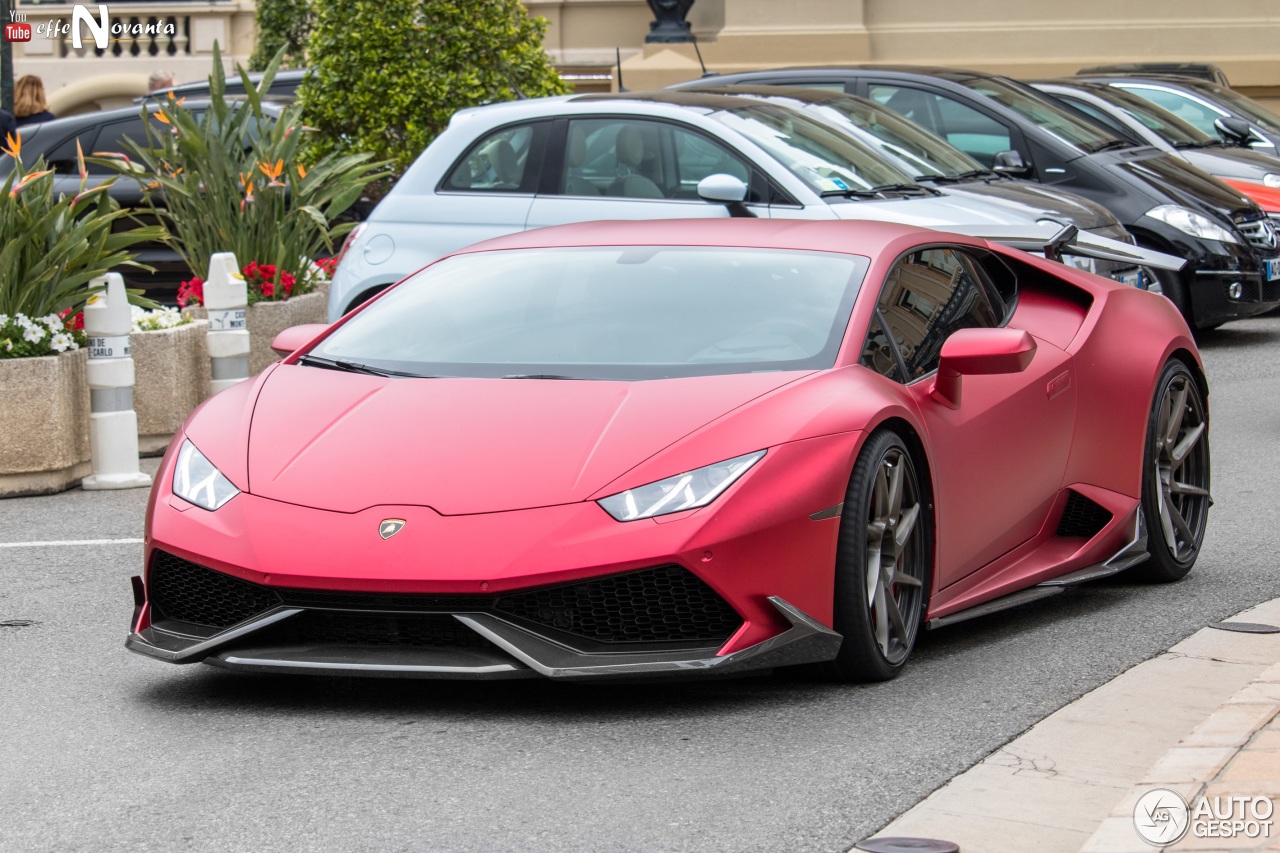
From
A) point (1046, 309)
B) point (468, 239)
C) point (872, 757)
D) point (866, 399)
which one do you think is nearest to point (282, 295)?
point (468, 239)

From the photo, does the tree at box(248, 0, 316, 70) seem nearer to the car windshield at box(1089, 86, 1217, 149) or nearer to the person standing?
the person standing

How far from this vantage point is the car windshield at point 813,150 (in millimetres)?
10547

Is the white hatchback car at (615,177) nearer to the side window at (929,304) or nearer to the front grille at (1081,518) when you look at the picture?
the side window at (929,304)

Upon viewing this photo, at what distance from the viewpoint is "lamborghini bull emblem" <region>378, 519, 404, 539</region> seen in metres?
4.85

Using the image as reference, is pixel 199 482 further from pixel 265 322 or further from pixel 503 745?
pixel 265 322

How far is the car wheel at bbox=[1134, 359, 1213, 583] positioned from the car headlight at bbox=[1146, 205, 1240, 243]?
19.8 ft

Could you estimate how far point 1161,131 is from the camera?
15.6m

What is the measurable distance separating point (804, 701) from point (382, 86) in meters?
11.2

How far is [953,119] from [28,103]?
298 inches

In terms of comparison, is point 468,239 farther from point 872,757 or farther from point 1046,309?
point 872,757

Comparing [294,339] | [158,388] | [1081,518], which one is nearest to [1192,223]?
[158,388]

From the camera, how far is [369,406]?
17.8 ft

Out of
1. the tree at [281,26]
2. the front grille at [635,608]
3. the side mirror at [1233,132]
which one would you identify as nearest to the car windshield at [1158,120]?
the side mirror at [1233,132]

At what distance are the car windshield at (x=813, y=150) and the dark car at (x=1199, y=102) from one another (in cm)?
651
